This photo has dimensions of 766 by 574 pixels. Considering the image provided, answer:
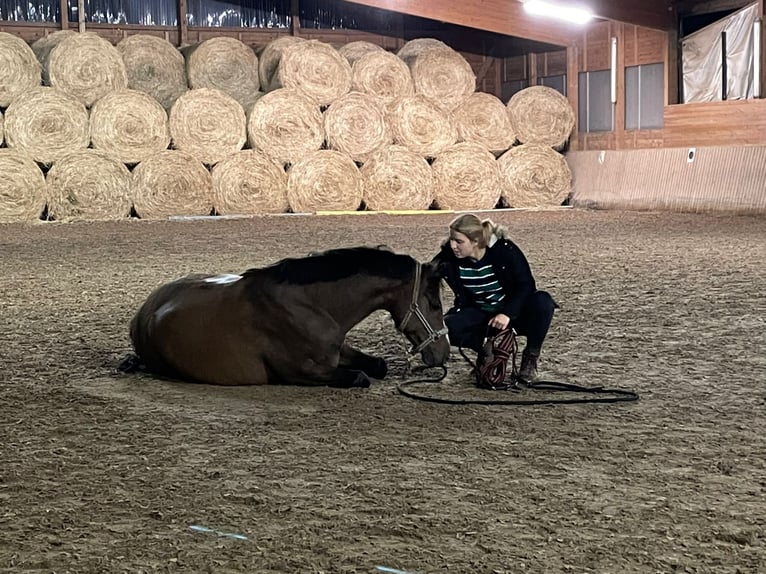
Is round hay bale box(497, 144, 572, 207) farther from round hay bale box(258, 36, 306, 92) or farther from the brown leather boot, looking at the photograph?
the brown leather boot

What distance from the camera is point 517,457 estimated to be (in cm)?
356

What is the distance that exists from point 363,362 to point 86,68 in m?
11.2

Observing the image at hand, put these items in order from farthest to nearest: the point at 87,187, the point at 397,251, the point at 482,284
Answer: the point at 87,187 < the point at 397,251 < the point at 482,284

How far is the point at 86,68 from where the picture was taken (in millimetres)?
14898

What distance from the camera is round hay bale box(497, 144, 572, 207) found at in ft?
56.4

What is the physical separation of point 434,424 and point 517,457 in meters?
0.55

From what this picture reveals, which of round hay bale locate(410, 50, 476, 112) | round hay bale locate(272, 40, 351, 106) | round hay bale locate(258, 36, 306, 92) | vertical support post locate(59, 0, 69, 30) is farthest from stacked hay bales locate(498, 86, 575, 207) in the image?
vertical support post locate(59, 0, 69, 30)

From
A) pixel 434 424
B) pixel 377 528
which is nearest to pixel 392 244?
pixel 434 424

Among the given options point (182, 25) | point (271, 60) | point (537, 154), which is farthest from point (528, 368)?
point (182, 25)

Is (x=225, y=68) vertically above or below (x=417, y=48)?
below

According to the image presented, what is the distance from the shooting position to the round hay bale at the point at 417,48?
1722 centimetres

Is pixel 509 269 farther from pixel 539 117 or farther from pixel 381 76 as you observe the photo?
pixel 539 117

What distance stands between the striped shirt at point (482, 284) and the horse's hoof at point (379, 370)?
19.7 inches

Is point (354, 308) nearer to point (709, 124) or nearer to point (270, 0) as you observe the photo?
point (709, 124)
